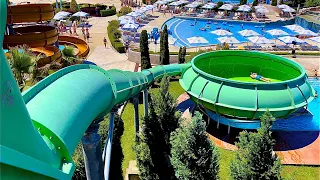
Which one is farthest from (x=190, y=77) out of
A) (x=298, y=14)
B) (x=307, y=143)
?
(x=298, y=14)

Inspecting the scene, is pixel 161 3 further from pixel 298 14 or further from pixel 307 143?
pixel 307 143

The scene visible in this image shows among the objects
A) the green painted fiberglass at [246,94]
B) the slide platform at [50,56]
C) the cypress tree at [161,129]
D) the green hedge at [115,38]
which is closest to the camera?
the cypress tree at [161,129]

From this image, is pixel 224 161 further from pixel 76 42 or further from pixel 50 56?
pixel 76 42

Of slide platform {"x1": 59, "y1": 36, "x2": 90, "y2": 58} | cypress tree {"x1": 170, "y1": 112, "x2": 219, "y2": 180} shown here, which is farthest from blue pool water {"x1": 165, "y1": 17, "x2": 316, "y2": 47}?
cypress tree {"x1": 170, "y1": 112, "x2": 219, "y2": 180}

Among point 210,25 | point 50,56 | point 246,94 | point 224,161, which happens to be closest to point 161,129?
point 224,161

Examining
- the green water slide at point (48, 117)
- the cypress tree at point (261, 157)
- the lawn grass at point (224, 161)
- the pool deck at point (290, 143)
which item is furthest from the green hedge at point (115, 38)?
the green water slide at point (48, 117)

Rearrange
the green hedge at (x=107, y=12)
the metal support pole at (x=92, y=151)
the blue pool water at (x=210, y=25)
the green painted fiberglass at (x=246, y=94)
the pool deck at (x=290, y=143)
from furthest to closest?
the green hedge at (x=107, y=12)
the blue pool water at (x=210, y=25)
the green painted fiberglass at (x=246, y=94)
the pool deck at (x=290, y=143)
the metal support pole at (x=92, y=151)

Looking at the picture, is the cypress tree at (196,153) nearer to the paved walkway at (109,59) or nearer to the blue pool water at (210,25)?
the paved walkway at (109,59)

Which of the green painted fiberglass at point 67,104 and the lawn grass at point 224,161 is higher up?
the green painted fiberglass at point 67,104
